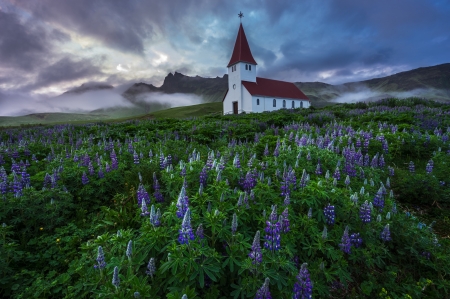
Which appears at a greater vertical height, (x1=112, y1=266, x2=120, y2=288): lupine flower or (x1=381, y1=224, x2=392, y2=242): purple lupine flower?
(x1=112, y1=266, x2=120, y2=288): lupine flower

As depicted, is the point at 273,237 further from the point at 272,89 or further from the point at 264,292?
the point at 272,89

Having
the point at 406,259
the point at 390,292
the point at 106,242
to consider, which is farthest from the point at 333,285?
the point at 106,242

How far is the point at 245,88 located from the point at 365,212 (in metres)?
47.5

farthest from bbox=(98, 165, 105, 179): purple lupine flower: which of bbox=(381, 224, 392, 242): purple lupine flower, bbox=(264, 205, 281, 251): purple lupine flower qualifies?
bbox=(381, 224, 392, 242): purple lupine flower

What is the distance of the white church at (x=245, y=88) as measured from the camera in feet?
161

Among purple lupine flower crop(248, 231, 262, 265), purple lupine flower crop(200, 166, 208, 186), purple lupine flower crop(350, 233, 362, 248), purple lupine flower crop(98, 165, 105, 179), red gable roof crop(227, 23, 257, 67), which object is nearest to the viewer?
purple lupine flower crop(248, 231, 262, 265)

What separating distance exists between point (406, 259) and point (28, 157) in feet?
33.2

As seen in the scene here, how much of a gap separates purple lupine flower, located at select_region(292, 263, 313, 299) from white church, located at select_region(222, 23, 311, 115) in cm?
4638

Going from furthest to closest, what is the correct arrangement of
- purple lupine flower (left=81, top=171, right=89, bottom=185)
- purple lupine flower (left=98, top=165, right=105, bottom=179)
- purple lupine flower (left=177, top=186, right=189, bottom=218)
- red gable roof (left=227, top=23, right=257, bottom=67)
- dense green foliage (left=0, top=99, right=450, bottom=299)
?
red gable roof (left=227, top=23, right=257, bottom=67), purple lupine flower (left=98, top=165, right=105, bottom=179), purple lupine flower (left=81, top=171, right=89, bottom=185), purple lupine flower (left=177, top=186, right=189, bottom=218), dense green foliage (left=0, top=99, right=450, bottom=299)

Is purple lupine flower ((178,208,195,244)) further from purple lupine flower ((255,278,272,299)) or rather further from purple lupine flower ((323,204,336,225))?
purple lupine flower ((323,204,336,225))

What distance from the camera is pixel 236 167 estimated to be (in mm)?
4496

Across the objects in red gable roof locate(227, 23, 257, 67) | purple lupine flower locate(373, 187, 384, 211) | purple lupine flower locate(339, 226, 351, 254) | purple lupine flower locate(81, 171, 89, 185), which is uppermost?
red gable roof locate(227, 23, 257, 67)

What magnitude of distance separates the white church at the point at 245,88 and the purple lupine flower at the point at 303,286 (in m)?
46.4

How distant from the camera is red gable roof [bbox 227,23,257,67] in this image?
4934 centimetres
